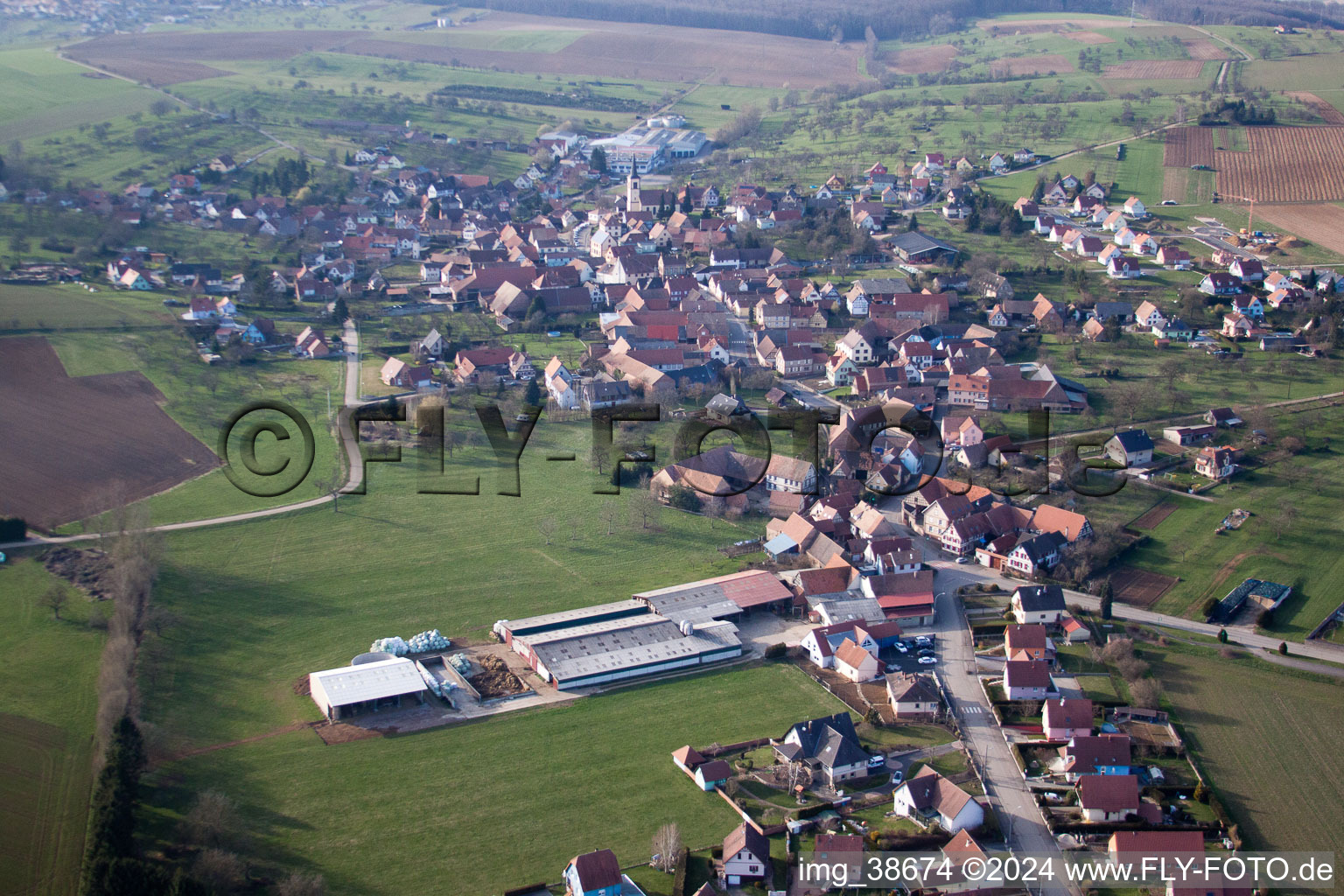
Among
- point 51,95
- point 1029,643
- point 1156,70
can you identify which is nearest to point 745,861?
point 1029,643

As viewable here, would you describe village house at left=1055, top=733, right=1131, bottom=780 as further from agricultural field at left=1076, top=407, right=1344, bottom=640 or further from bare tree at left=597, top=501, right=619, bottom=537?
bare tree at left=597, top=501, right=619, bottom=537

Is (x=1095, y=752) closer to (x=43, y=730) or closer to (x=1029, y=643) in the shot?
(x=1029, y=643)

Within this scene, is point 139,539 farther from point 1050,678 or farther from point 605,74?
point 605,74

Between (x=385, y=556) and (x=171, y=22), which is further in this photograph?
(x=171, y=22)

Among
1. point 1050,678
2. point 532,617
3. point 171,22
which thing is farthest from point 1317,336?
point 171,22

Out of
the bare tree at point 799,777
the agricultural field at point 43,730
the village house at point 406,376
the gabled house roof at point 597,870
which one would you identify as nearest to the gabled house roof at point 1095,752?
the bare tree at point 799,777

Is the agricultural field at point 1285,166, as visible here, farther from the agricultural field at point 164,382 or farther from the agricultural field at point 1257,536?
the agricultural field at point 164,382
